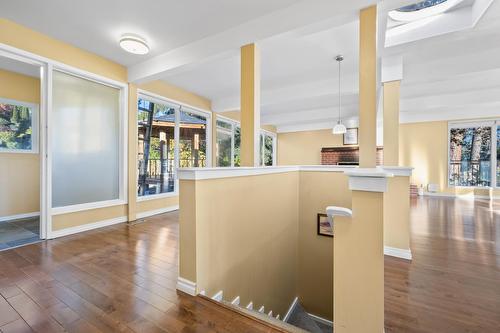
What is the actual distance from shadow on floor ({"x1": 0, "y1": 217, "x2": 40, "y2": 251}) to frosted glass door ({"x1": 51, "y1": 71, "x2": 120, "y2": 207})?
0.53m

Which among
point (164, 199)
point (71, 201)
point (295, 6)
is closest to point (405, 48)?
point (295, 6)

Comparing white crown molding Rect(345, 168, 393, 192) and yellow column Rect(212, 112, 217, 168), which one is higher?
yellow column Rect(212, 112, 217, 168)

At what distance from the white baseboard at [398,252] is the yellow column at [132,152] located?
4.05 meters

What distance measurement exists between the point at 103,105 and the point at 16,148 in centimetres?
185

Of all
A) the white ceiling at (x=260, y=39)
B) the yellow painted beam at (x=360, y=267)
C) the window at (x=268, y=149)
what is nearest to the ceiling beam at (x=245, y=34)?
the white ceiling at (x=260, y=39)

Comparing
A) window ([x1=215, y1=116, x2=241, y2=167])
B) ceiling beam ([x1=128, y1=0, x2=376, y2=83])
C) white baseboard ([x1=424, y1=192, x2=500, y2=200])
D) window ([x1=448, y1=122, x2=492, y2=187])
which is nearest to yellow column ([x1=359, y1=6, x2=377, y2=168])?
ceiling beam ([x1=128, y1=0, x2=376, y2=83])

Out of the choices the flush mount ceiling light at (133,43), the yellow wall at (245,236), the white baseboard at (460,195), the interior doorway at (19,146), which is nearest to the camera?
the yellow wall at (245,236)

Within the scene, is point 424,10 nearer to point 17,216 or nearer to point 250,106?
point 250,106

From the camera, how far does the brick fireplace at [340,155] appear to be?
8.12 metres

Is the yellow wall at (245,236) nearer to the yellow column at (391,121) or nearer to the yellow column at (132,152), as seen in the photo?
the yellow column at (391,121)

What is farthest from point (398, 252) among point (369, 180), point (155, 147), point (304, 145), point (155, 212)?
point (304, 145)

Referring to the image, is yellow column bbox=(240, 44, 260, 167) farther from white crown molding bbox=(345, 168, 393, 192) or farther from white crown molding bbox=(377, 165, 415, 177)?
white crown molding bbox=(377, 165, 415, 177)

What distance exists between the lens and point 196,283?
5.64 ft

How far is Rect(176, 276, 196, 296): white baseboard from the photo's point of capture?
1.72 m
